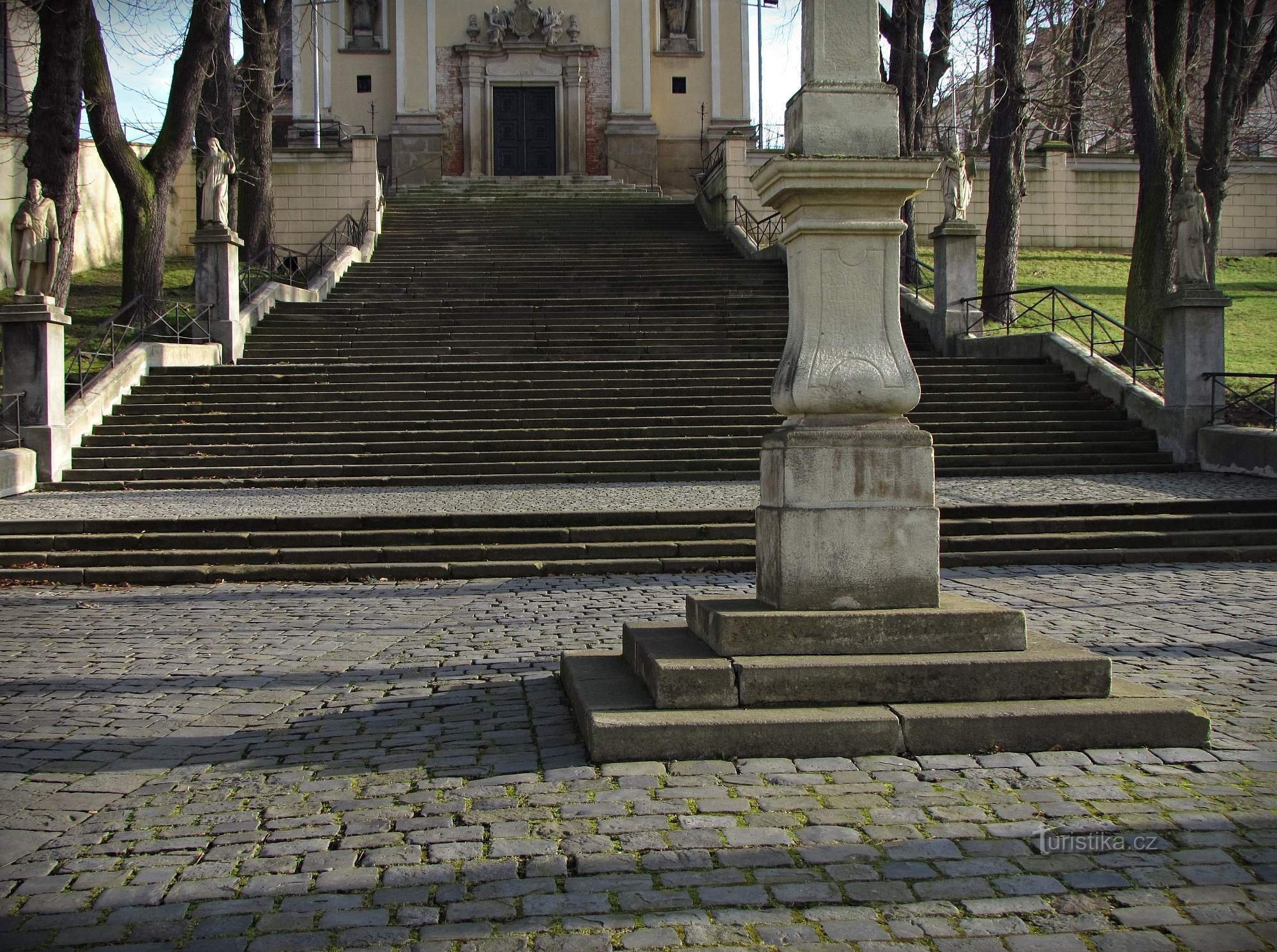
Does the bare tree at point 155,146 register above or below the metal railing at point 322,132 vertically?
below

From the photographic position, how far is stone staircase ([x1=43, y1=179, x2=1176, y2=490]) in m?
15.1

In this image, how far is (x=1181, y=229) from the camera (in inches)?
629

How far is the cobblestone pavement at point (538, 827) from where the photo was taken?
3.38 m

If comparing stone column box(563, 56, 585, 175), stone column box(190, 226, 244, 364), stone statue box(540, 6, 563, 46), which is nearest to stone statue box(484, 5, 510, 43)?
stone statue box(540, 6, 563, 46)

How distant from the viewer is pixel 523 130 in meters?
38.1

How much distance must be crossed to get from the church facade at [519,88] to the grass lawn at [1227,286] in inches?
421

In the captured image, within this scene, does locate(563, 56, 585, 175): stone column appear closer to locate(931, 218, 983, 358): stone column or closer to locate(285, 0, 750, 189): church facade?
locate(285, 0, 750, 189): church facade

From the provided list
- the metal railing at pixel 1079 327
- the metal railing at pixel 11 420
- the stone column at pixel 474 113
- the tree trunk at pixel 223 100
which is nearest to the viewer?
the metal railing at pixel 11 420

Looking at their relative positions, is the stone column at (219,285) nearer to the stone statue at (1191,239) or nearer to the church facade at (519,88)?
the stone statue at (1191,239)

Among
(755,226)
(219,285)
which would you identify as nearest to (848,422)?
(219,285)

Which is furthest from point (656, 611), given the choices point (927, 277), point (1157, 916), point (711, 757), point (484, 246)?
point (927, 277)

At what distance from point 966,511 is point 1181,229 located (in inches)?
272

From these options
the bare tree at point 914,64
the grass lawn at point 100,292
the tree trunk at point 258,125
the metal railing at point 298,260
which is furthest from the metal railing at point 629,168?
the grass lawn at point 100,292

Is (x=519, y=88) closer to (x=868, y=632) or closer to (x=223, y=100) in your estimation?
(x=223, y=100)
